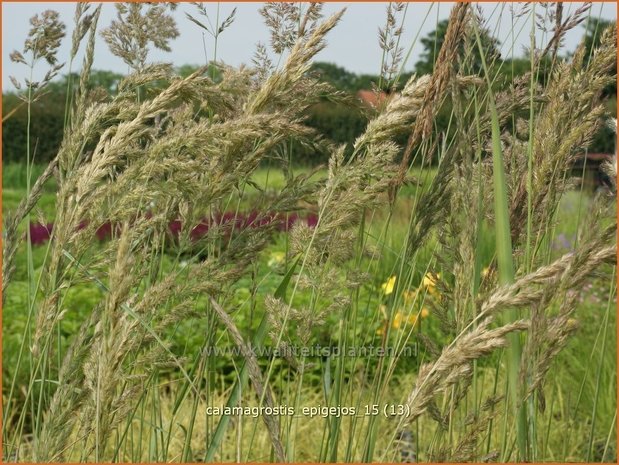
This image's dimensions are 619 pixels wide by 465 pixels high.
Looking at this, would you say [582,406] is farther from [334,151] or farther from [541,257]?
[334,151]

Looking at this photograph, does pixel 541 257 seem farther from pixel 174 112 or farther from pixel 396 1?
pixel 174 112

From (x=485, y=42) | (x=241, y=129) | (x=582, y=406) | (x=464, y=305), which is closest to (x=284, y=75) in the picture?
(x=241, y=129)

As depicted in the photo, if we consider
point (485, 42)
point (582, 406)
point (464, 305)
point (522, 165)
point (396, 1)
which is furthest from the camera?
point (582, 406)

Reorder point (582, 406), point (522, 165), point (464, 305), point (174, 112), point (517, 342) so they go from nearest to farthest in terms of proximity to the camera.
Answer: point (517, 342)
point (464, 305)
point (522, 165)
point (174, 112)
point (582, 406)

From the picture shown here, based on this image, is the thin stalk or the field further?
the thin stalk

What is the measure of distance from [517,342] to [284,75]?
0.69m

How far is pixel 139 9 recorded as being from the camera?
7.75ft

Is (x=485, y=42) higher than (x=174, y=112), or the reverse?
(x=485, y=42)

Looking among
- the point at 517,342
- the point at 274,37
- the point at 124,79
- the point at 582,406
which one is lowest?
the point at 582,406

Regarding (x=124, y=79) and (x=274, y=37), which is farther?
(x=274, y=37)

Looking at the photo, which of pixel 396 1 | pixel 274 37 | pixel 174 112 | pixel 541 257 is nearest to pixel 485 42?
pixel 396 1

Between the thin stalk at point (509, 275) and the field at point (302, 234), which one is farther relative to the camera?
the thin stalk at point (509, 275)

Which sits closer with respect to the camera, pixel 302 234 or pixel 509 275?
pixel 509 275

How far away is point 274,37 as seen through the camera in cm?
227
